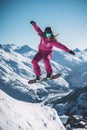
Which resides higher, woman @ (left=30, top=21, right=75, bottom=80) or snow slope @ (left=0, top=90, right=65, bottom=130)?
woman @ (left=30, top=21, right=75, bottom=80)

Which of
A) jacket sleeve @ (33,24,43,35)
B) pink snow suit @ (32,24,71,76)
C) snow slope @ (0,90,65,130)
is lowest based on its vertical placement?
snow slope @ (0,90,65,130)

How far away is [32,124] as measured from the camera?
60.3 feet

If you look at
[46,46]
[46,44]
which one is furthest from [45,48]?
[46,44]

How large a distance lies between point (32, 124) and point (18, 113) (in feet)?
4.93

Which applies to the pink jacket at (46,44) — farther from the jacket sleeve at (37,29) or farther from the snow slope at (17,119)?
the snow slope at (17,119)

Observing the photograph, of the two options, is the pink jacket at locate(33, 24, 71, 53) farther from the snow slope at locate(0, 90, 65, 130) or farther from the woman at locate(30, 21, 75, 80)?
the snow slope at locate(0, 90, 65, 130)

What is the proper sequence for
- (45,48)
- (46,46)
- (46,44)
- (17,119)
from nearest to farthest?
(46,44) < (46,46) < (45,48) < (17,119)

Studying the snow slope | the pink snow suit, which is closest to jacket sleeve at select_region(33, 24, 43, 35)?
the pink snow suit

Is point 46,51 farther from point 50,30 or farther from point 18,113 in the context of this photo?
point 18,113

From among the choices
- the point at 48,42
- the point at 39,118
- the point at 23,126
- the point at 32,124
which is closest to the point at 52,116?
the point at 39,118

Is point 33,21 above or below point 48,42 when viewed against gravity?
above

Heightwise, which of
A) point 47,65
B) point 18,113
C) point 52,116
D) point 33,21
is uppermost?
point 33,21

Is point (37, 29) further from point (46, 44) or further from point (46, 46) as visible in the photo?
point (46, 46)

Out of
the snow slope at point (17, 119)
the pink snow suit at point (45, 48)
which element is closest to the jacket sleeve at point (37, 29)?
the pink snow suit at point (45, 48)
